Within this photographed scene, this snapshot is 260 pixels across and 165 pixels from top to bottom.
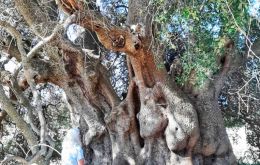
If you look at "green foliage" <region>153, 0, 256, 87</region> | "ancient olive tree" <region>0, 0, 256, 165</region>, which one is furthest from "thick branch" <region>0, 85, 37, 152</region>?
"green foliage" <region>153, 0, 256, 87</region>

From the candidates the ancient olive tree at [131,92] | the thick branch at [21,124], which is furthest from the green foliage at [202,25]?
the thick branch at [21,124]

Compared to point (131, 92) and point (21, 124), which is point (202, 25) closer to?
point (131, 92)

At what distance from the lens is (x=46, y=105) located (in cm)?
967

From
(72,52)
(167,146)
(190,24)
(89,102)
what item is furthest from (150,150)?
(190,24)

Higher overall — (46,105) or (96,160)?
(46,105)

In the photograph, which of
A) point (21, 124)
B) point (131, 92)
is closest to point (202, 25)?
point (131, 92)

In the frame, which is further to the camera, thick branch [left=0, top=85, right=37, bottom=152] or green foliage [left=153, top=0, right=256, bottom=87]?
thick branch [left=0, top=85, right=37, bottom=152]

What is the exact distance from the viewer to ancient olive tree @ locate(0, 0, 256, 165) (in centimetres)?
616

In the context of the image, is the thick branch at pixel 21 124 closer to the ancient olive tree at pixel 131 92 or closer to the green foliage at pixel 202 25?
the ancient olive tree at pixel 131 92

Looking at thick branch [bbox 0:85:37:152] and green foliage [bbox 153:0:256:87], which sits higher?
green foliage [bbox 153:0:256:87]

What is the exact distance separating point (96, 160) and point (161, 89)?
6.20 ft

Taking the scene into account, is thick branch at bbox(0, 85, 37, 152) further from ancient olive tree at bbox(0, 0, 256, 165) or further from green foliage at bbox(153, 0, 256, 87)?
green foliage at bbox(153, 0, 256, 87)

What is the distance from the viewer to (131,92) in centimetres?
729

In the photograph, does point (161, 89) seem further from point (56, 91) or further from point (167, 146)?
point (56, 91)
